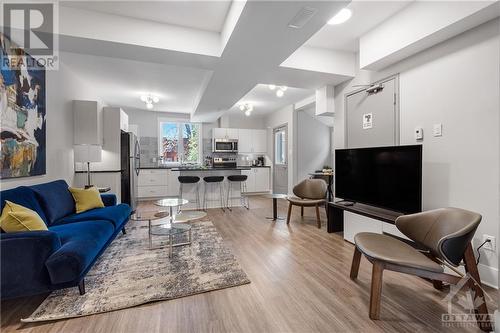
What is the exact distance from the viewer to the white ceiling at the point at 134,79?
3566mm

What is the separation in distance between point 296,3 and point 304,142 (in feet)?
15.3

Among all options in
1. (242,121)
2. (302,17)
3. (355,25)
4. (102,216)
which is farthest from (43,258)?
(242,121)

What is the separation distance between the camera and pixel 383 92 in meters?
2.90

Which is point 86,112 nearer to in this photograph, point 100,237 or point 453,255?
point 100,237

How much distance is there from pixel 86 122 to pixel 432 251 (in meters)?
5.10

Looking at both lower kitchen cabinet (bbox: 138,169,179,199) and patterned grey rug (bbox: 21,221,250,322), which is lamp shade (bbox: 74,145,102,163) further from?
lower kitchen cabinet (bbox: 138,169,179,199)

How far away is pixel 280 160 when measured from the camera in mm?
7211

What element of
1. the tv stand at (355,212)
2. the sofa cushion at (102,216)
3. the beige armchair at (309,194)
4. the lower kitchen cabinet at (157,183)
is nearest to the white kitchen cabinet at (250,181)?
the lower kitchen cabinet at (157,183)

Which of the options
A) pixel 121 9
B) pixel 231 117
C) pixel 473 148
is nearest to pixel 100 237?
pixel 121 9

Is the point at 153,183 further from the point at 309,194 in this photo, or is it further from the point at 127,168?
the point at 309,194

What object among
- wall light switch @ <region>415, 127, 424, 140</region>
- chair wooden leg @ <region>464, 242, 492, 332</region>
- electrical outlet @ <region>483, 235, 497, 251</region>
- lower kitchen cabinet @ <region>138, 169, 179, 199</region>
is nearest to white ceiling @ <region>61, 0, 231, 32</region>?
wall light switch @ <region>415, 127, 424, 140</region>

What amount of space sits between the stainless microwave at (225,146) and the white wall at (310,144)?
212 centimetres

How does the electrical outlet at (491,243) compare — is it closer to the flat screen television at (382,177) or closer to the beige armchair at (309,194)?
the flat screen television at (382,177)

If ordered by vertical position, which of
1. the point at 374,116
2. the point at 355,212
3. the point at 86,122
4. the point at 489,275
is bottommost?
the point at 489,275
